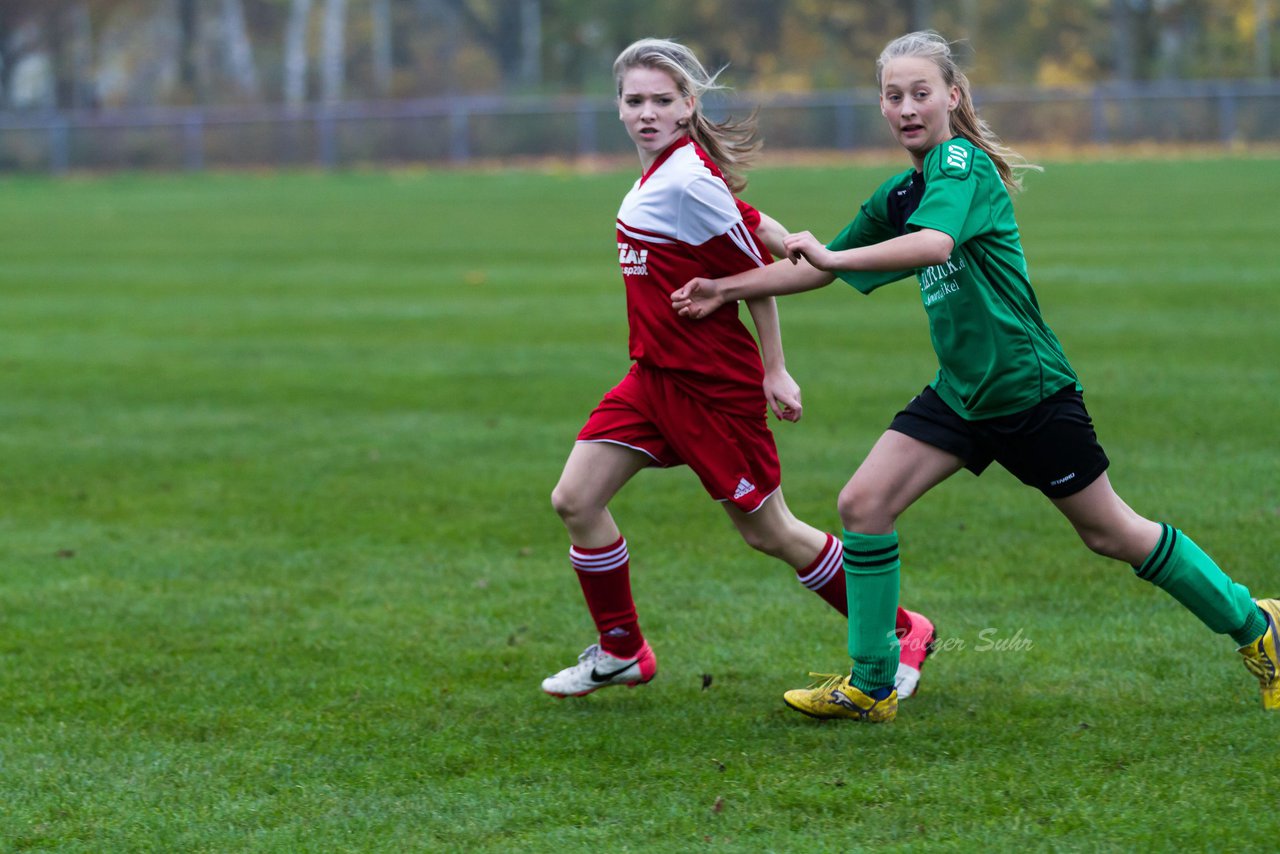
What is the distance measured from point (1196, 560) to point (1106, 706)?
496 mm

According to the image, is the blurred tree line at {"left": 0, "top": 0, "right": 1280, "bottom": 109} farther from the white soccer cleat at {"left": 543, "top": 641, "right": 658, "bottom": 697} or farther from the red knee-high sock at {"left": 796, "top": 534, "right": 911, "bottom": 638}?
the white soccer cleat at {"left": 543, "top": 641, "right": 658, "bottom": 697}

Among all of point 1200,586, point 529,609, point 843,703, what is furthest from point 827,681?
point 529,609

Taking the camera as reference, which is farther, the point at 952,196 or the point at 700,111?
the point at 700,111

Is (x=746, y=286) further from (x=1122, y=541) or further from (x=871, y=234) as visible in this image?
(x=1122, y=541)

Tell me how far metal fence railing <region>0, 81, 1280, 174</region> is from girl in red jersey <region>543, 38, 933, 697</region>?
3940cm

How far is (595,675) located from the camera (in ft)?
16.7

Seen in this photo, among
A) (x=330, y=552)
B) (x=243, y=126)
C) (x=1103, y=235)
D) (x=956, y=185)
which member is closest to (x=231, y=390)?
A: (x=330, y=552)

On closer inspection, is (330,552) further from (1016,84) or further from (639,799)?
(1016,84)

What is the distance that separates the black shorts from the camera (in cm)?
449

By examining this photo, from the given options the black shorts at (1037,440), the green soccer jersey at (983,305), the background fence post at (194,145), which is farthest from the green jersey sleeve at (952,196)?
the background fence post at (194,145)

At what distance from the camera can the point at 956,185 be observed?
434 cm

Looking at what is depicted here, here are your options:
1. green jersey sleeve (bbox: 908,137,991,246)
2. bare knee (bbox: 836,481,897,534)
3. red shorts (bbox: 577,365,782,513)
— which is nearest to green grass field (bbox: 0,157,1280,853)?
bare knee (bbox: 836,481,897,534)

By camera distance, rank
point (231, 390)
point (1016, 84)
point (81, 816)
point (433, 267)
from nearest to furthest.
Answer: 1. point (81, 816)
2. point (231, 390)
3. point (433, 267)
4. point (1016, 84)

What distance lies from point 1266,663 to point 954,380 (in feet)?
3.97
